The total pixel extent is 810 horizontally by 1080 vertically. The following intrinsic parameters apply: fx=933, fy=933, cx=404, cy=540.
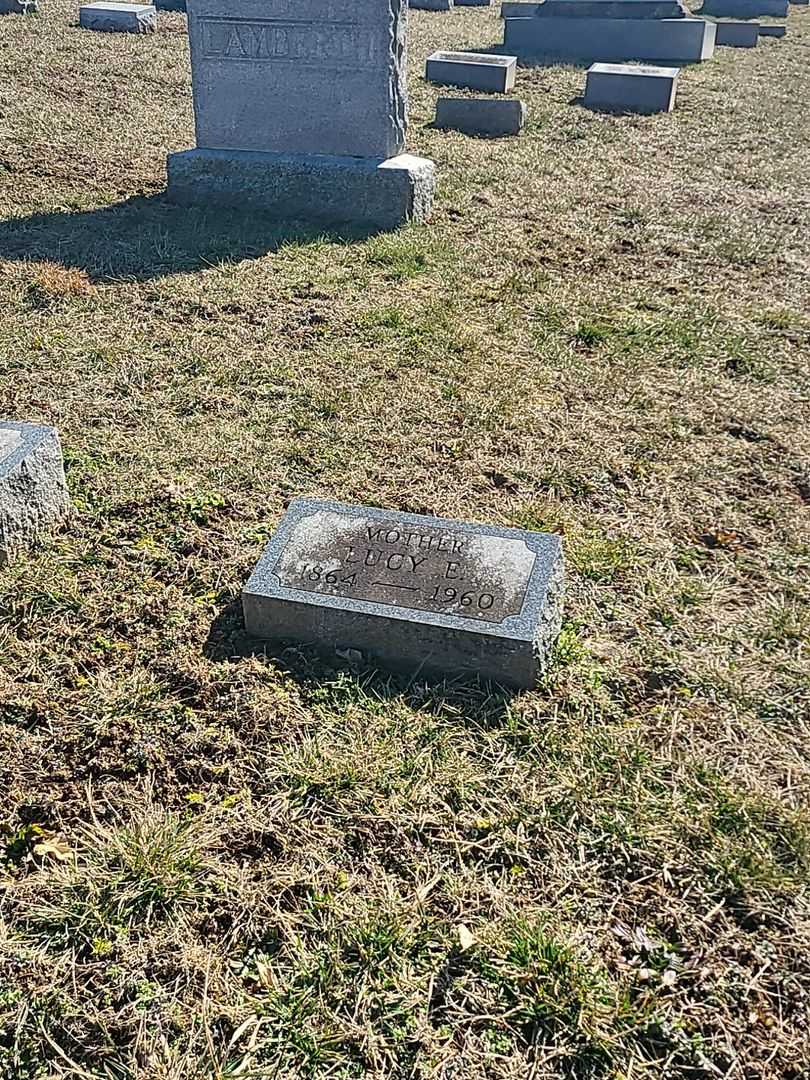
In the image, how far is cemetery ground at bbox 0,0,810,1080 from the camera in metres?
1.92

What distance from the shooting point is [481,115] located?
8.36m

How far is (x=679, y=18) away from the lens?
1190 cm

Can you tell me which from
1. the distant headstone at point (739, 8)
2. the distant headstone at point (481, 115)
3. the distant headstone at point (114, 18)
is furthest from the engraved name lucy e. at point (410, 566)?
the distant headstone at point (739, 8)

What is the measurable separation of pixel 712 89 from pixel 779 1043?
10.9 metres

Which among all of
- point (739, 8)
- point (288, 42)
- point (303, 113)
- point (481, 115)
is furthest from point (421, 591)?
point (739, 8)

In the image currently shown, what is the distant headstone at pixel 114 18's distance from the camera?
1128cm

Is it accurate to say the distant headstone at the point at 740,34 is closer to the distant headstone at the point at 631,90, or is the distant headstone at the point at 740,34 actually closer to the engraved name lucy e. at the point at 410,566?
the distant headstone at the point at 631,90

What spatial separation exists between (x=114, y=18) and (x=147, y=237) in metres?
7.21

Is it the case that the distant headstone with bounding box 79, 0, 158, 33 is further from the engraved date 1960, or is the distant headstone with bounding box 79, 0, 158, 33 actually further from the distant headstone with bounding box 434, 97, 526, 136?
the engraved date 1960

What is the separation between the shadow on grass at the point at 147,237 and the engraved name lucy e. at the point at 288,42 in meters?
0.99

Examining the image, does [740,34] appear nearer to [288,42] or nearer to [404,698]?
[288,42]

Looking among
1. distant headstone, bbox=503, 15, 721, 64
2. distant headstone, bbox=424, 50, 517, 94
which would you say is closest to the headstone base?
distant headstone, bbox=424, 50, 517, 94

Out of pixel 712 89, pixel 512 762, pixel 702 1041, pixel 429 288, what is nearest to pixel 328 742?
pixel 512 762

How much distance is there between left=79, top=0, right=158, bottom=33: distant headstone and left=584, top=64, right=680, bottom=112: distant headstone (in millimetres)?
5642
